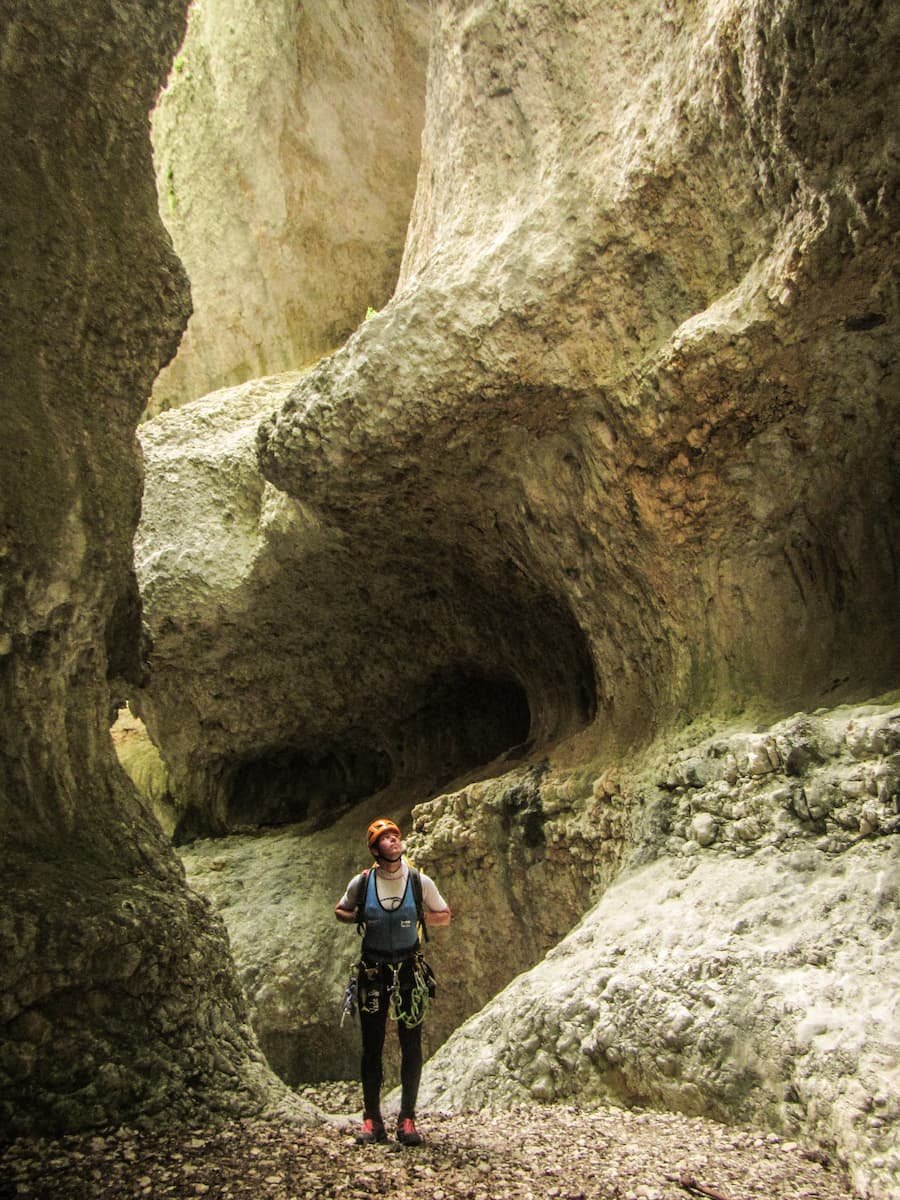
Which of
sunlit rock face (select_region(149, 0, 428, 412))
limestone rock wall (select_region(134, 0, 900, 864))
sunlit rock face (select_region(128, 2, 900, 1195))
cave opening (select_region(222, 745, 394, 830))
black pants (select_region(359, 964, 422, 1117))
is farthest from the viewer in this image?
sunlit rock face (select_region(149, 0, 428, 412))

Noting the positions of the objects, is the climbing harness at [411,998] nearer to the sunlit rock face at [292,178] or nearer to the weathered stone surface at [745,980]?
the weathered stone surface at [745,980]

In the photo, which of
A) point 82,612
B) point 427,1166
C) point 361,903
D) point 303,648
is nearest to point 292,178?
point 303,648

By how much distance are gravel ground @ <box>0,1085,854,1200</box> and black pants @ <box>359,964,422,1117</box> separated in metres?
0.18

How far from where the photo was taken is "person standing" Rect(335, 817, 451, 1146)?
11.7 feet

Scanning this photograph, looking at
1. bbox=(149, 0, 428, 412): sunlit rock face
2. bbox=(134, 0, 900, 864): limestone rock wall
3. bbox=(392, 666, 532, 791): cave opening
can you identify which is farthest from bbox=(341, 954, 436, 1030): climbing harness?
bbox=(149, 0, 428, 412): sunlit rock face

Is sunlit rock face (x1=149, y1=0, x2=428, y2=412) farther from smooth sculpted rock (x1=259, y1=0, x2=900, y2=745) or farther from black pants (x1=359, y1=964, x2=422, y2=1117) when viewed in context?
black pants (x1=359, y1=964, x2=422, y2=1117)

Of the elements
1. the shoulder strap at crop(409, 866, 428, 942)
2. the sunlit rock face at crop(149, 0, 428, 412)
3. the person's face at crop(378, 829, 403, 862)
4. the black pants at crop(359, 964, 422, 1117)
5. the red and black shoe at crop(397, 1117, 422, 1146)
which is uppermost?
the sunlit rock face at crop(149, 0, 428, 412)

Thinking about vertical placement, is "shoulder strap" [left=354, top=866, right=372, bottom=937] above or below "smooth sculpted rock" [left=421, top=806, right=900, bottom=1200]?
above

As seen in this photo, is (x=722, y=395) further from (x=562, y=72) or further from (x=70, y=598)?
(x=70, y=598)

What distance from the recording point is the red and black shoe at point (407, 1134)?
3500mm

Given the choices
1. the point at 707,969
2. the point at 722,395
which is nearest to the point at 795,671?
the point at 722,395

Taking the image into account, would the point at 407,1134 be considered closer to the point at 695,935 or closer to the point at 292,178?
the point at 695,935

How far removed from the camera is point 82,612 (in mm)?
4426

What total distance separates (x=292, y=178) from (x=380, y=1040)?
11.4 meters
